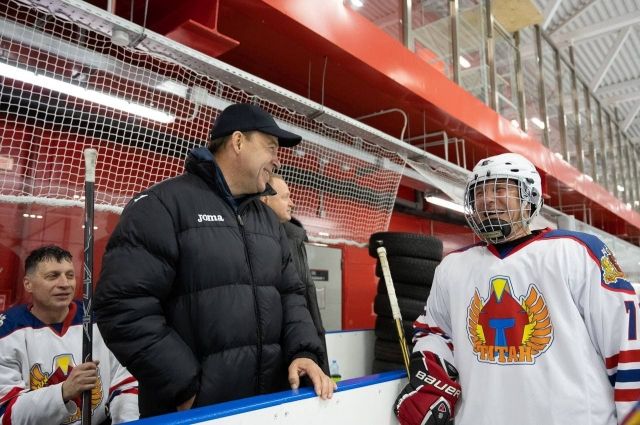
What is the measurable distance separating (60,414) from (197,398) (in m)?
0.71

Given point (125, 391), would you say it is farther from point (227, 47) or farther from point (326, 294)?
point (326, 294)

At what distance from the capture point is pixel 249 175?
1.42m

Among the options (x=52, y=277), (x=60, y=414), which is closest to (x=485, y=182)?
(x=60, y=414)

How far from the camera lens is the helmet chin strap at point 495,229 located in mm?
1472

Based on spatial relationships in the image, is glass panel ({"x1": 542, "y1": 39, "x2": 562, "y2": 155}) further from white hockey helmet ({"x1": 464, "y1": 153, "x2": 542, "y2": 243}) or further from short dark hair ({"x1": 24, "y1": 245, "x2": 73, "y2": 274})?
short dark hair ({"x1": 24, "y1": 245, "x2": 73, "y2": 274})

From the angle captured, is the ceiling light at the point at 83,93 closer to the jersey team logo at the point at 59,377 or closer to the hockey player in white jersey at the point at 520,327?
the jersey team logo at the point at 59,377

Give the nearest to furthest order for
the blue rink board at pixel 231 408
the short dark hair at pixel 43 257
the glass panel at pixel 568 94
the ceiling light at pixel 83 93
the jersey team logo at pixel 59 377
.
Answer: the blue rink board at pixel 231 408, the jersey team logo at pixel 59 377, the ceiling light at pixel 83 93, the short dark hair at pixel 43 257, the glass panel at pixel 568 94

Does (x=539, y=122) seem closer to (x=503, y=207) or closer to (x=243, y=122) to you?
(x=503, y=207)

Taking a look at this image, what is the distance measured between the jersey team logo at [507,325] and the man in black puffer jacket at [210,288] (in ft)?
1.69

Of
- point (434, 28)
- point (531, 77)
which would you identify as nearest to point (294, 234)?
point (434, 28)

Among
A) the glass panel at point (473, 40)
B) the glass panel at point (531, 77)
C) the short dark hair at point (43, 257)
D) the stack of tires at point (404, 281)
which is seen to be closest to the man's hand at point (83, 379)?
the short dark hair at point (43, 257)

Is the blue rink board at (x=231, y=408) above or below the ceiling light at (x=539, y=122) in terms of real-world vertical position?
below

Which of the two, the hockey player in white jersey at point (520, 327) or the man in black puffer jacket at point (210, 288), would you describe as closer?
the man in black puffer jacket at point (210, 288)

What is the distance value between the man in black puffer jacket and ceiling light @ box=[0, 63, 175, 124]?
3.21 feet
